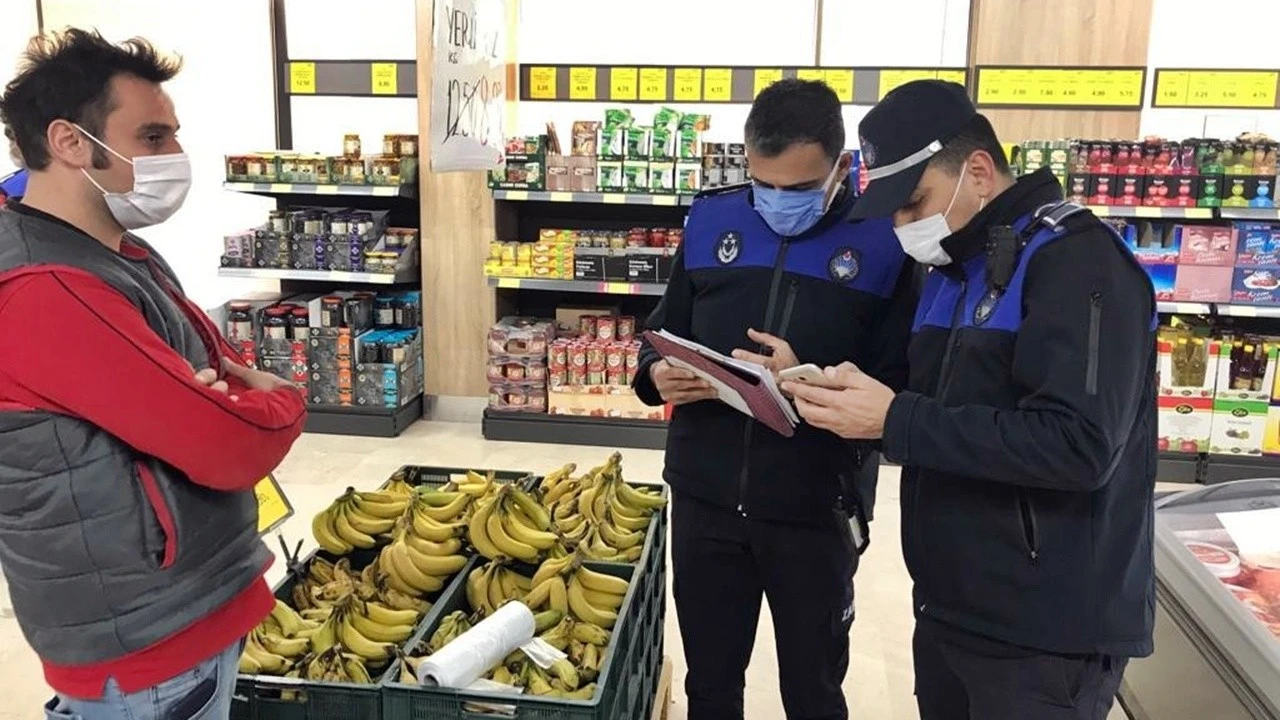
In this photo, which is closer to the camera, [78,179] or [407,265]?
[78,179]

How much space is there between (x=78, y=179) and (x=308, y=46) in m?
5.08

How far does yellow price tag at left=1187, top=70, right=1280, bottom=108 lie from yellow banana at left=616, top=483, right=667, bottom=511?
447 centimetres

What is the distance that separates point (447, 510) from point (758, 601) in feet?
2.74

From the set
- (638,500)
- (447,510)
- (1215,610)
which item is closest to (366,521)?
(447,510)

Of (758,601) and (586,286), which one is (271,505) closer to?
(758,601)

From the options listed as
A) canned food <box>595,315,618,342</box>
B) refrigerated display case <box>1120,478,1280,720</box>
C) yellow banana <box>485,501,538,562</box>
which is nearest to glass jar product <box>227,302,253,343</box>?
canned food <box>595,315,618,342</box>

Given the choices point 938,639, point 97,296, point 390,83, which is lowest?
point 938,639

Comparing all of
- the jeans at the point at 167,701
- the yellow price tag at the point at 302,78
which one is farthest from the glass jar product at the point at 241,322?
the jeans at the point at 167,701

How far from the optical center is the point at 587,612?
2209 millimetres

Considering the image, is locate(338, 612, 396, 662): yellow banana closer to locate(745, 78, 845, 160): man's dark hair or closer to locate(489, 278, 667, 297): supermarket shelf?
locate(745, 78, 845, 160): man's dark hair

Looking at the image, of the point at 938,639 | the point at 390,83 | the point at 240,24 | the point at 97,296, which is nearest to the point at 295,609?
the point at 97,296

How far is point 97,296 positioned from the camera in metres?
1.43

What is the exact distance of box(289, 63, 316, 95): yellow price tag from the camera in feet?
20.3

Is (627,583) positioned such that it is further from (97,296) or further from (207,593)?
(97,296)
